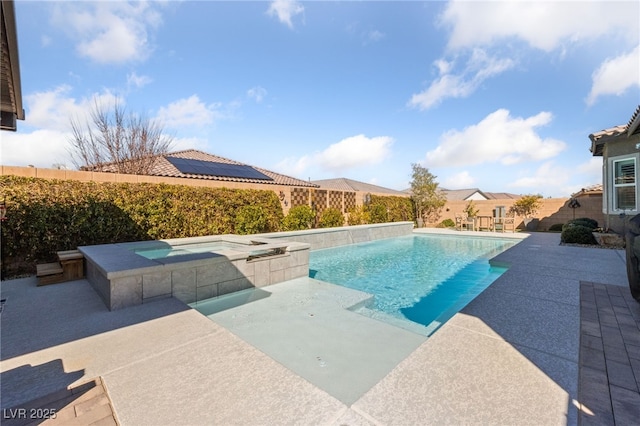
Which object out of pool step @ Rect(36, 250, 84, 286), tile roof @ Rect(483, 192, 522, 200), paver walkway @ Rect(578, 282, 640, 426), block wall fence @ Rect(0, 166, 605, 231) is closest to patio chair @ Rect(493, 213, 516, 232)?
block wall fence @ Rect(0, 166, 605, 231)

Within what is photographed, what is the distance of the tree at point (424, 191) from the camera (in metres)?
18.7

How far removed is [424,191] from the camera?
1880cm

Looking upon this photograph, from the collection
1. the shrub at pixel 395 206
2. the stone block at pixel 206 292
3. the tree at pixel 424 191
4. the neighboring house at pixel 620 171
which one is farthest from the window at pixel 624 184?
the stone block at pixel 206 292

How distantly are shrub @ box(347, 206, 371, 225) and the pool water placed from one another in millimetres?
2580

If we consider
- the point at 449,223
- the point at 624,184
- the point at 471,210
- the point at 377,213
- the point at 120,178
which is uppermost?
the point at 120,178

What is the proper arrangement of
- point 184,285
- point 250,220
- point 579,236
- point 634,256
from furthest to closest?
point 250,220, point 579,236, point 184,285, point 634,256

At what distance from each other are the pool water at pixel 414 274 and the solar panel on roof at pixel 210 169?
7.10 metres

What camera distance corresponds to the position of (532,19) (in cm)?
797

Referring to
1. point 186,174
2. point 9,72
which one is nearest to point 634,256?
point 9,72

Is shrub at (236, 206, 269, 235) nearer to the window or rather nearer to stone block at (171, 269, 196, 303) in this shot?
stone block at (171, 269, 196, 303)

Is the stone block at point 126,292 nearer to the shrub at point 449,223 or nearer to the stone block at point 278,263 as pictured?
the stone block at point 278,263

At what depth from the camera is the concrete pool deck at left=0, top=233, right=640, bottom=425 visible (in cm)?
177

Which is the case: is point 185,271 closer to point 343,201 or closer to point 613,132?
point 343,201

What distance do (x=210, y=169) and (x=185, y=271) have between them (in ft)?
36.9
